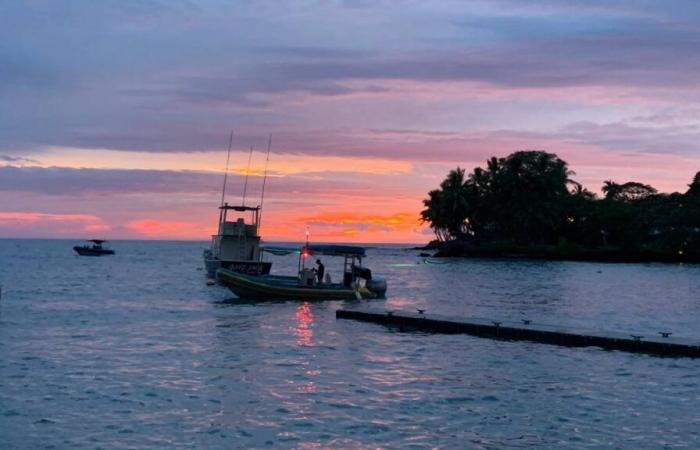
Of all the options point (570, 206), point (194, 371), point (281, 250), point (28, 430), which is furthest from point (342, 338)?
point (570, 206)

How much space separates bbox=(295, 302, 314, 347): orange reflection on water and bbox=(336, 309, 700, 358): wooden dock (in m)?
2.21

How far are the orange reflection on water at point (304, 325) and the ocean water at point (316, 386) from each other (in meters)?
0.12

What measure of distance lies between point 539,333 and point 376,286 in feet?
63.6

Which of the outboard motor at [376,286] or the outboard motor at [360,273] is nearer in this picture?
the outboard motor at [360,273]

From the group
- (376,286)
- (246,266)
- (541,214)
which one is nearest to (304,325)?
(376,286)

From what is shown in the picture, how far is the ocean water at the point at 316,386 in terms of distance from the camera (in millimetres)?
14227

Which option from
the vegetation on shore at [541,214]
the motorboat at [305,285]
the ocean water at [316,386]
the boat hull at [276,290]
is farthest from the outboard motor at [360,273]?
the vegetation on shore at [541,214]

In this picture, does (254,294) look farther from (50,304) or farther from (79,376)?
(79,376)

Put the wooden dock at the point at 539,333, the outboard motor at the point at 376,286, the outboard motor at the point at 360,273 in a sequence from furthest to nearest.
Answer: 1. the outboard motor at the point at 376,286
2. the outboard motor at the point at 360,273
3. the wooden dock at the point at 539,333

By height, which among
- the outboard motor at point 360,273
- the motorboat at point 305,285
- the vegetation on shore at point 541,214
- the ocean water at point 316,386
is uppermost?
the vegetation on shore at point 541,214

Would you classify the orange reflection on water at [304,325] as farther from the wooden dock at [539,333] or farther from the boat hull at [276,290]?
the wooden dock at [539,333]

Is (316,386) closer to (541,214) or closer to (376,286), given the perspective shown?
(376,286)

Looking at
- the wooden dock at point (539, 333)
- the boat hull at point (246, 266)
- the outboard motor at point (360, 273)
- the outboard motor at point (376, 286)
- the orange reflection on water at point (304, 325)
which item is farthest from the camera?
the boat hull at point (246, 266)

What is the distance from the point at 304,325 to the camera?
30.4 m
